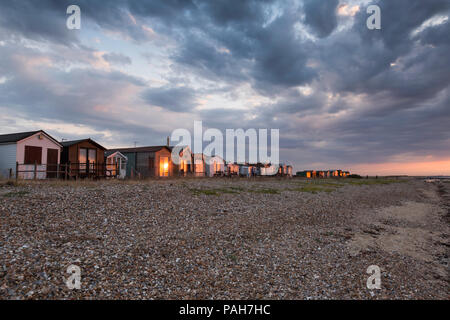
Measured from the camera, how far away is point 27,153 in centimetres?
2573

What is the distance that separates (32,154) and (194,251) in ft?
86.5

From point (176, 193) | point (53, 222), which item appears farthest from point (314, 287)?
point (176, 193)

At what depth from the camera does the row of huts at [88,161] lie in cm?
2527

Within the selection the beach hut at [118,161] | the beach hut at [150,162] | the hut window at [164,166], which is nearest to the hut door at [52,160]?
the beach hut at [118,161]

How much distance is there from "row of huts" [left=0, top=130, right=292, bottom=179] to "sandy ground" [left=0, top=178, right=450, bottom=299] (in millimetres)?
10925

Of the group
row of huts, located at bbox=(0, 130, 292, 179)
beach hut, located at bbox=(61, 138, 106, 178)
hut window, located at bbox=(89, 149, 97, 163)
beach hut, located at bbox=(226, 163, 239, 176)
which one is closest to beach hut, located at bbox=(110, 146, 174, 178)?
row of huts, located at bbox=(0, 130, 292, 179)

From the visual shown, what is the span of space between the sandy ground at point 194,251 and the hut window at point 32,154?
42.2 ft

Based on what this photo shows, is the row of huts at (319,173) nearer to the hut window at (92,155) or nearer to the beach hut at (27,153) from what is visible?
the hut window at (92,155)

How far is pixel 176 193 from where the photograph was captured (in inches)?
→ 753

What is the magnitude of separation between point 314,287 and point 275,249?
112 inches
